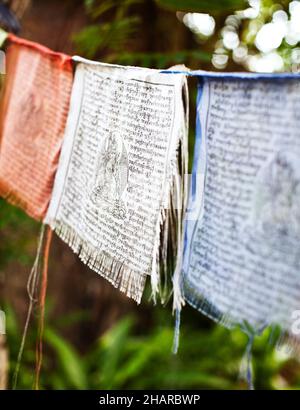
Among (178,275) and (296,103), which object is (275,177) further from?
(178,275)

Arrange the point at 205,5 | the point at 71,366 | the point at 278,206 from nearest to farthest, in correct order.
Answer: the point at 278,206
the point at 205,5
the point at 71,366

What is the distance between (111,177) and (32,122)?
1.73 ft

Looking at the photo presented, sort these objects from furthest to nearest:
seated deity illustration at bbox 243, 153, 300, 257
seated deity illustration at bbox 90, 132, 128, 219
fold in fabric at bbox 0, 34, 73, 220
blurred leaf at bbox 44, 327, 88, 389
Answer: blurred leaf at bbox 44, 327, 88, 389
fold in fabric at bbox 0, 34, 73, 220
seated deity illustration at bbox 90, 132, 128, 219
seated deity illustration at bbox 243, 153, 300, 257

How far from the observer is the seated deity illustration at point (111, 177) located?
1.25 metres

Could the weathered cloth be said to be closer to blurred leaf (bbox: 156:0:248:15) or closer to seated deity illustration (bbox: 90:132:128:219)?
seated deity illustration (bbox: 90:132:128:219)

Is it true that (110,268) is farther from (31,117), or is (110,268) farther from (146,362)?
(146,362)

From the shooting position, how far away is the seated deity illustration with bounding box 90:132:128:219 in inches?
49.4

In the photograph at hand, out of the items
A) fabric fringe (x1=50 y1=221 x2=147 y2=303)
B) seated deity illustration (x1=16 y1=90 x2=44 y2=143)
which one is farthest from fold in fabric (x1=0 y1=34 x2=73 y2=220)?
fabric fringe (x1=50 y1=221 x2=147 y2=303)

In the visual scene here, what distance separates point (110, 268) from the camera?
1284 mm

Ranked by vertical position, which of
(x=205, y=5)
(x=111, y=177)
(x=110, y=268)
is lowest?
(x=110, y=268)

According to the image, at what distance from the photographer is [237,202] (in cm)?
106

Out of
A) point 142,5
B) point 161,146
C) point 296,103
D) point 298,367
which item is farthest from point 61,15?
point 298,367

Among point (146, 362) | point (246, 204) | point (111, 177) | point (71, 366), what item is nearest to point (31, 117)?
point (111, 177)

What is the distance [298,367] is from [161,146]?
3.42 meters
